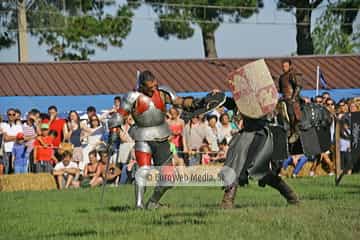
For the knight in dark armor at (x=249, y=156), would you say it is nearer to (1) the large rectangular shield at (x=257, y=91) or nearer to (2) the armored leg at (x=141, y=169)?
(1) the large rectangular shield at (x=257, y=91)

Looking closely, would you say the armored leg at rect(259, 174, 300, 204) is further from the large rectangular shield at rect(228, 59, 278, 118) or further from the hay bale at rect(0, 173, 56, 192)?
the hay bale at rect(0, 173, 56, 192)

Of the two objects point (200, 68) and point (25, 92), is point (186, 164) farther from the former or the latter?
point (200, 68)

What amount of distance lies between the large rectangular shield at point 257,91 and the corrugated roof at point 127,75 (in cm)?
1509

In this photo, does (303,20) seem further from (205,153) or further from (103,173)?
(103,173)

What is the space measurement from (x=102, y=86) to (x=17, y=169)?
8895mm

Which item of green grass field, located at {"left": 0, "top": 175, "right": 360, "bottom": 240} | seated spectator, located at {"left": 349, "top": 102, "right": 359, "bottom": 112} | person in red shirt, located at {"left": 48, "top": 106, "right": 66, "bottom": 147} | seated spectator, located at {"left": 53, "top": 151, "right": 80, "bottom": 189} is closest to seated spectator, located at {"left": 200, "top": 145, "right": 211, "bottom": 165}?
seated spectator, located at {"left": 53, "top": 151, "right": 80, "bottom": 189}

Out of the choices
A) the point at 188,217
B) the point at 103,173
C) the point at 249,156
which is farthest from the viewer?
the point at 103,173

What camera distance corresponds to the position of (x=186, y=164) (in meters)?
19.5

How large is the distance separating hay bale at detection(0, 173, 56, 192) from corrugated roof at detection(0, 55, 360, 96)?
8.06 metres

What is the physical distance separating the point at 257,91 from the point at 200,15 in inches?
1189

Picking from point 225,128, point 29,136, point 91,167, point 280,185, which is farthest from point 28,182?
point 280,185

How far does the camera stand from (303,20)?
41.2 m

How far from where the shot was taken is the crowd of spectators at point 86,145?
18828mm

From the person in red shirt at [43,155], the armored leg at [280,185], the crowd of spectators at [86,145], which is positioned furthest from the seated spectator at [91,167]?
the armored leg at [280,185]
